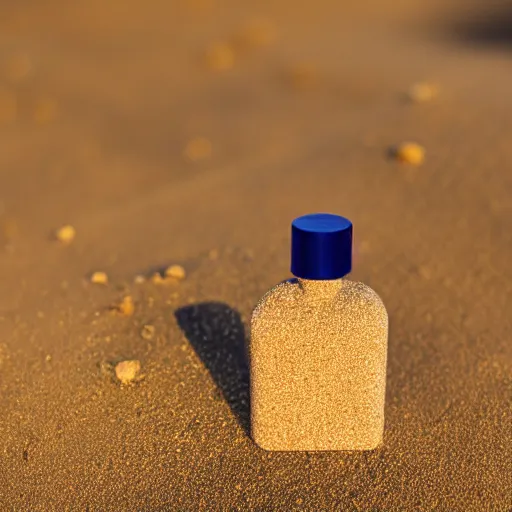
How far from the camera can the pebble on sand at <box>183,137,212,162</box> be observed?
17.2 ft

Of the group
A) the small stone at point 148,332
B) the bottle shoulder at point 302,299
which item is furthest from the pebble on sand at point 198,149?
the bottle shoulder at point 302,299

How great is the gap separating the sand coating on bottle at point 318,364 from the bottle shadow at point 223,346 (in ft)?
0.77

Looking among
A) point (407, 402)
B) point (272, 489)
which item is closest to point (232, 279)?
point (407, 402)

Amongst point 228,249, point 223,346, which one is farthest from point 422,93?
point 223,346

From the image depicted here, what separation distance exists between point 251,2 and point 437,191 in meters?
5.86

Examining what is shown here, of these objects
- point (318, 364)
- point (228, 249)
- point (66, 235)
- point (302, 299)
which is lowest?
point (66, 235)

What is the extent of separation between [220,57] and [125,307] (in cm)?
481

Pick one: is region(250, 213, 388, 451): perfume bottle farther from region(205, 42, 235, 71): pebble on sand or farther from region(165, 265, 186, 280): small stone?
region(205, 42, 235, 71): pebble on sand

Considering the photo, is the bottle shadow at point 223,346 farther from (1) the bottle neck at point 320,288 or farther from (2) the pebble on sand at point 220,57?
(2) the pebble on sand at point 220,57

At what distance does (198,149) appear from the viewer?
5.37 metres

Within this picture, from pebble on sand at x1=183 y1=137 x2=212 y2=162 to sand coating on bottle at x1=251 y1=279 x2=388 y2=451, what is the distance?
10.8ft

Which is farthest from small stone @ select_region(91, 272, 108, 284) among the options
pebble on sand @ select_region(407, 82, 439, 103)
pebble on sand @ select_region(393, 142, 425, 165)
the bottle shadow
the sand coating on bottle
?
pebble on sand @ select_region(407, 82, 439, 103)

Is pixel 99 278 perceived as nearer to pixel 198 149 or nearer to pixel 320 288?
pixel 320 288

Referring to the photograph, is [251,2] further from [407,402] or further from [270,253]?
[407,402]
